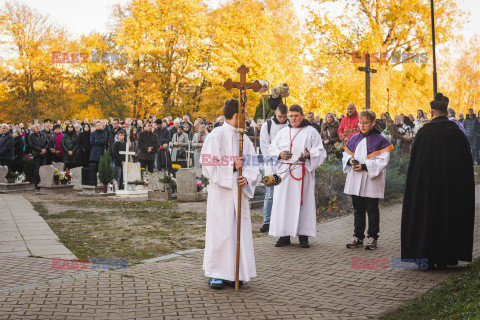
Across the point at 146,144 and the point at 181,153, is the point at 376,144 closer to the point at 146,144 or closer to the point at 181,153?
the point at 146,144

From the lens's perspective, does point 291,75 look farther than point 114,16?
No

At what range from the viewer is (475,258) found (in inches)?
305

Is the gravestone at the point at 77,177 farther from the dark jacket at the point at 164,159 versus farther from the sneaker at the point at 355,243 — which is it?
the sneaker at the point at 355,243

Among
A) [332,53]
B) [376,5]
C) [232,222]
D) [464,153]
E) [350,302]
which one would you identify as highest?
[376,5]

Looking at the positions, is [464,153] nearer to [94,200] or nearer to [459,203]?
[459,203]

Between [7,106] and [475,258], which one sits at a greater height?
[7,106]

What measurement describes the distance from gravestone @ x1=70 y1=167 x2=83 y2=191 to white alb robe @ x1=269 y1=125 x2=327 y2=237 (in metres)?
10.9

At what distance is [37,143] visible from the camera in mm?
18344

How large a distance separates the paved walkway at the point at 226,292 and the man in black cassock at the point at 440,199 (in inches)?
12.4

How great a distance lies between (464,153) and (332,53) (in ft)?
75.2

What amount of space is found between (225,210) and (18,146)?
1472 cm

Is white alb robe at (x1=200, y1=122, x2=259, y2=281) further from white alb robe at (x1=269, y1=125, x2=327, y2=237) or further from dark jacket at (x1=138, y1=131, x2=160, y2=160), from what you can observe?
dark jacket at (x1=138, y1=131, x2=160, y2=160)

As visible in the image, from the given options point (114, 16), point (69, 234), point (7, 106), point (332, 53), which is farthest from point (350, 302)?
point (114, 16)

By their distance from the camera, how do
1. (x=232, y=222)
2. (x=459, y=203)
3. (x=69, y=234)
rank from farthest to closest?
(x=69, y=234) < (x=459, y=203) < (x=232, y=222)
